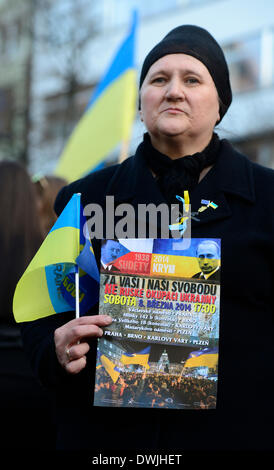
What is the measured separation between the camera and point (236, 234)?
7.90 ft

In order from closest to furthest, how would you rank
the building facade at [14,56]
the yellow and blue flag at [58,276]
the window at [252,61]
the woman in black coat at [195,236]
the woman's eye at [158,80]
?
1. the woman in black coat at [195,236]
2. the yellow and blue flag at [58,276]
3. the woman's eye at [158,80]
4. the window at [252,61]
5. the building facade at [14,56]

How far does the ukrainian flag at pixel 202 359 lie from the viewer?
223cm

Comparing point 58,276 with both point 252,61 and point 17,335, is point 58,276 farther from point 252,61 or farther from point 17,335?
point 252,61

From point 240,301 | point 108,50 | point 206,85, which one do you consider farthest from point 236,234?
point 108,50

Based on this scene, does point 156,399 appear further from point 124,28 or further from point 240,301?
point 124,28

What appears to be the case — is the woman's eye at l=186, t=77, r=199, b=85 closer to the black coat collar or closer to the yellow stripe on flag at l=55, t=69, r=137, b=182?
the black coat collar

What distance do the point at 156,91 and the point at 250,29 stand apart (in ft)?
55.7

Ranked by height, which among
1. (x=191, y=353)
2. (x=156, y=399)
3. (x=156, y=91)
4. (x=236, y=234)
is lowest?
(x=156, y=399)

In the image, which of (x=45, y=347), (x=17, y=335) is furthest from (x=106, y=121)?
(x=45, y=347)

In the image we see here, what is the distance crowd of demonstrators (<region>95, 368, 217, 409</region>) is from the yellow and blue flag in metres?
0.33

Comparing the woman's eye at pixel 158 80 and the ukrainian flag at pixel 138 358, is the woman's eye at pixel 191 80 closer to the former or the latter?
the woman's eye at pixel 158 80

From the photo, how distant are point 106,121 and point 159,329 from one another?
14.3 feet

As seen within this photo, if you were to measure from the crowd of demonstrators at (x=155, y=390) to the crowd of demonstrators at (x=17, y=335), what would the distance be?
4.17 feet

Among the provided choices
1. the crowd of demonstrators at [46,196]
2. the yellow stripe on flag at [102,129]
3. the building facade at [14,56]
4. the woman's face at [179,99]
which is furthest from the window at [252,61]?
the woman's face at [179,99]
